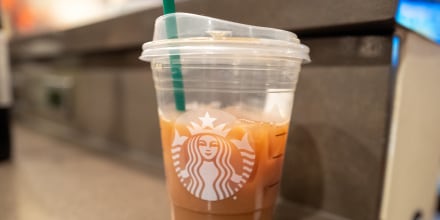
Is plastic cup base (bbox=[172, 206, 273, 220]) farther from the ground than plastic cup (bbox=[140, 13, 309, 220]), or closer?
closer

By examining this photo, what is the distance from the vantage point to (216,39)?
13.1 inches

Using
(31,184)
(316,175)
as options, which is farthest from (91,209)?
(316,175)

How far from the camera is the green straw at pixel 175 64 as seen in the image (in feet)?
1.17

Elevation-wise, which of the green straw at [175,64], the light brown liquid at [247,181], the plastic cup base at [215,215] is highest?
the green straw at [175,64]

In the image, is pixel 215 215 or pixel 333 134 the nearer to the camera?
pixel 215 215

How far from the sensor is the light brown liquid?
0.34 m

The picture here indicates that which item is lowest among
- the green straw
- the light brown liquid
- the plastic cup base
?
the plastic cup base

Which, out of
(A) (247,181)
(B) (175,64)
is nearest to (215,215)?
(A) (247,181)

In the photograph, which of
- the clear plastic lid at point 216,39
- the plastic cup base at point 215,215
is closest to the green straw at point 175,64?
the clear plastic lid at point 216,39

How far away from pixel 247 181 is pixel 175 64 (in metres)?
0.14

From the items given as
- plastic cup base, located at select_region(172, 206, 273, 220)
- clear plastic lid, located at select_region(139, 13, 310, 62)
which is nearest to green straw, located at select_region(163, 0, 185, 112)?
clear plastic lid, located at select_region(139, 13, 310, 62)

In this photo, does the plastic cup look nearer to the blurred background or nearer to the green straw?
the green straw

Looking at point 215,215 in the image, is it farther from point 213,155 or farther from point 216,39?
point 216,39

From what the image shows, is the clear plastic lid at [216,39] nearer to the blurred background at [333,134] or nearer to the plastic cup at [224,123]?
the plastic cup at [224,123]
